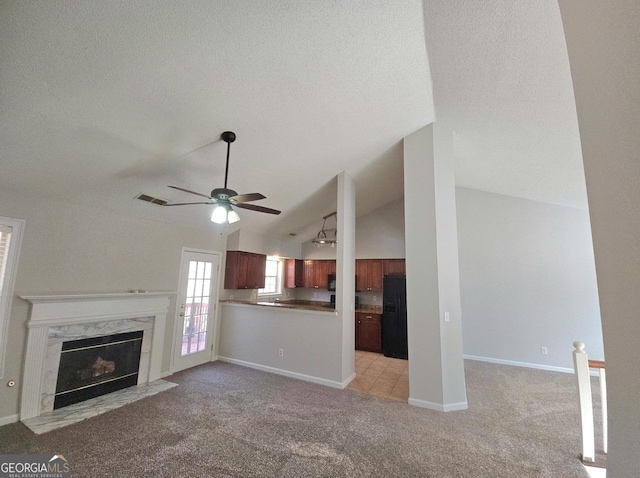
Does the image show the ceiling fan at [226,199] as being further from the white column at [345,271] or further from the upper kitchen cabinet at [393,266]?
the upper kitchen cabinet at [393,266]

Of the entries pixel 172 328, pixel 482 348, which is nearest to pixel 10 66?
pixel 172 328

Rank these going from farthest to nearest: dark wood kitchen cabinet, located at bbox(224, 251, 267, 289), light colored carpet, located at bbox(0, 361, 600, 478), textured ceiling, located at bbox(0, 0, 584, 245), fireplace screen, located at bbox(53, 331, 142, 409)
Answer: dark wood kitchen cabinet, located at bbox(224, 251, 267, 289), fireplace screen, located at bbox(53, 331, 142, 409), light colored carpet, located at bbox(0, 361, 600, 478), textured ceiling, located at bbox(0, 0, 584, 245)

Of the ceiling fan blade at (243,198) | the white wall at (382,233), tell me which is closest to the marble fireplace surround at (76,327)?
the ceiling fan blade at (243,198)

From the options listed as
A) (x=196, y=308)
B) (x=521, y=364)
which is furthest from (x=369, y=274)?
(x=196, y=308)

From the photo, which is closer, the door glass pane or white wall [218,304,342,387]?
white wall [218,304,342,387]

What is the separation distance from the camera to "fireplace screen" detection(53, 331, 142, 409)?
3311mm

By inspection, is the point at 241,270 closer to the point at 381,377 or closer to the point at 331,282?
the point at 331,282

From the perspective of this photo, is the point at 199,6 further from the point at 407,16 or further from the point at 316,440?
the point at 316,440

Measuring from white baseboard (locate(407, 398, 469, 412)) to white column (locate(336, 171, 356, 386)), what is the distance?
3.51 ft

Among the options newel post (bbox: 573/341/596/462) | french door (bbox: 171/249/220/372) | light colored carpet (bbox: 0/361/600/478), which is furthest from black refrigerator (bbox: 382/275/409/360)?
french door (bbox: 171/249/220/372)

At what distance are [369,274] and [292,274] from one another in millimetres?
2107

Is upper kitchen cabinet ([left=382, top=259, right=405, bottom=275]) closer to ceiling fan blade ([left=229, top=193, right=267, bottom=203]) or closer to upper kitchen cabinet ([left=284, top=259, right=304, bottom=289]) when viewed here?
upper kitchen cabinet ([left=284, top=259, right=304, bottom=289])

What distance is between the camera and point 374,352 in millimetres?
6023

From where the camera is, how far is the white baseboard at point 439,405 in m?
3.32
